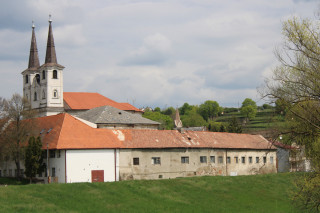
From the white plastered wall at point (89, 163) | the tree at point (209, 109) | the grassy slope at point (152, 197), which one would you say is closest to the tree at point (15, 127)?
the white plastered wall at point (89, 163)

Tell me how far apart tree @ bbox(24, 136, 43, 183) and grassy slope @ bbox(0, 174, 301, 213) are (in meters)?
6.59

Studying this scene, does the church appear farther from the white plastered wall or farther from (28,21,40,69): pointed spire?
(28,21,40,69): pointed spire

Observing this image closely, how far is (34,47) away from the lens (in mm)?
92438

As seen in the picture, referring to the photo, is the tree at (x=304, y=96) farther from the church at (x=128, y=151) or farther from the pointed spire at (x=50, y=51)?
the pointed spire at (x=50, y=51)

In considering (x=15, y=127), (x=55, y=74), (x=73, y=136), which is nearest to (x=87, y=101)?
(x=55, y=74)

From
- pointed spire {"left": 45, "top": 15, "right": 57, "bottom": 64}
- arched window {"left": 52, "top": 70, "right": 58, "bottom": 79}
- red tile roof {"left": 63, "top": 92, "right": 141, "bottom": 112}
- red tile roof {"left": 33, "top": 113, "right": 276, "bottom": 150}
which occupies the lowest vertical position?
red tile roof {"left": 33, "top": 113, "right": 276, "bottom": 150}

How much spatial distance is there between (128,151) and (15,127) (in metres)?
11.4

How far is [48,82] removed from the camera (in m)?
88.7

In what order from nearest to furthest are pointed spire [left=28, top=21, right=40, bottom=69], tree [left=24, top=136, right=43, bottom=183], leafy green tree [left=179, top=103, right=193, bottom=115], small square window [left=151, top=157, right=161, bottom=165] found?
tree [left=24, top=136, right=43, bottom=183]
small square window [left=151, top=157, right=161, bottom=165]
pointed spire [left=28, top=21, right=40, bottom=69]
leafy green tree [left=179, top=103, right=193, bottom=115]

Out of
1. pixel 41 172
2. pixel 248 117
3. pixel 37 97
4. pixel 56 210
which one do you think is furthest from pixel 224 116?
pixel 56 210

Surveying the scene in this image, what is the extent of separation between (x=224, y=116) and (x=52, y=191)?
138 meters

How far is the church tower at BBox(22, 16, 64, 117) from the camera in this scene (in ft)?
289

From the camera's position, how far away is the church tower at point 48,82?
8794cm

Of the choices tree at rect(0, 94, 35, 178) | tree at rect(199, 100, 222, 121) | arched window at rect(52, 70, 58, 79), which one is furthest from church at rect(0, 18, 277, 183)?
tree at rect(199, 100, 222, 121)
